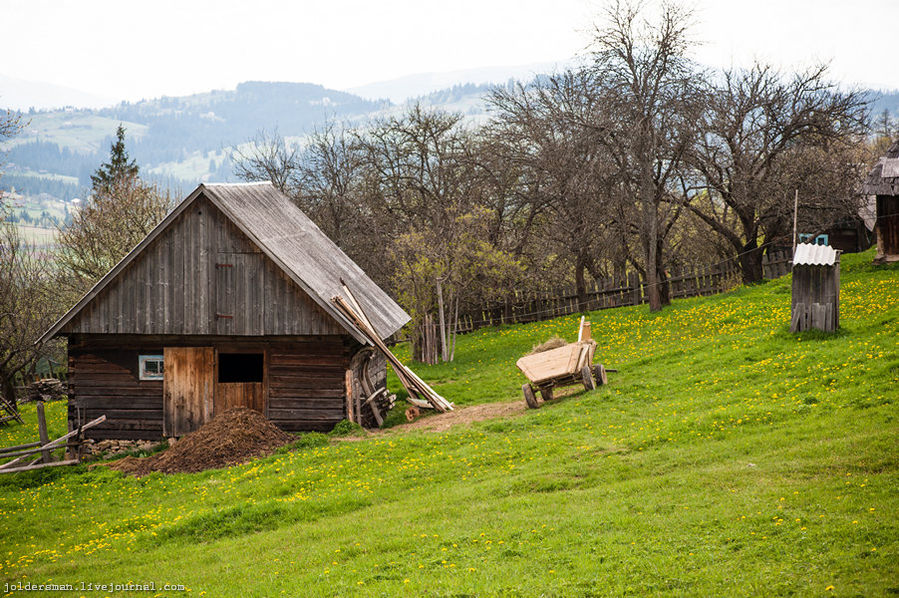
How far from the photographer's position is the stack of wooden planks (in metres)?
20.6

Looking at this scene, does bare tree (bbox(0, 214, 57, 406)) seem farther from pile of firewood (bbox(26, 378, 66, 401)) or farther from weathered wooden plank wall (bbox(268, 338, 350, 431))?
weathered wooden plank wall (bbox(268, 338, 350, 431))

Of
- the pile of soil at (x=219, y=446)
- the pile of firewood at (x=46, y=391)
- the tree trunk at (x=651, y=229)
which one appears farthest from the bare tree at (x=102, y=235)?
the tree trunk at (x=651, y=229)

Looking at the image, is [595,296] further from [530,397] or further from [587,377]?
[530,397]

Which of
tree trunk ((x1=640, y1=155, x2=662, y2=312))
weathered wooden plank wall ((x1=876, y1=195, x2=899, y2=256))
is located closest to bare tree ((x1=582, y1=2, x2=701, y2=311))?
tree trunk ((x1=640, y1=155, x2=662, y2=312))

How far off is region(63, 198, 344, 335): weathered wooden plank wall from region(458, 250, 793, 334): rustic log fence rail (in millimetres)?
18505

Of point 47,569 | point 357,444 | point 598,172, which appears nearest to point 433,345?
point 598,172

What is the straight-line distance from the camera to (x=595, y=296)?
37250 millimetres

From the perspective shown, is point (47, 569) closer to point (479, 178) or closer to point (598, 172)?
point (598, 172)

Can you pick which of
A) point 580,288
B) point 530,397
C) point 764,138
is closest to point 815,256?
point 530,397

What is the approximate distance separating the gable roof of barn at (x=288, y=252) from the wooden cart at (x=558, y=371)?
449 cm

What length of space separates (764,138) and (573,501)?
26361mm

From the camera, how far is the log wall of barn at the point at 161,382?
2089 cm

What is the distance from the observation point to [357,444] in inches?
731

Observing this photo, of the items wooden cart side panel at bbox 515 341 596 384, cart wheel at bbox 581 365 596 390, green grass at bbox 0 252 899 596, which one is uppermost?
Result: wooden cart side panel at bbox 515 341 596 384
